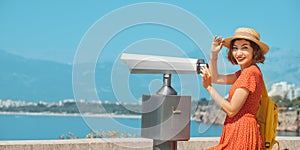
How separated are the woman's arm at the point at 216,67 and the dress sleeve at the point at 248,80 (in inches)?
9.2

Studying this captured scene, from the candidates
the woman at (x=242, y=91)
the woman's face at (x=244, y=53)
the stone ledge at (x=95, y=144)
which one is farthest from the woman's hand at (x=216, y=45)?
the stone ledge at (x=95, y=144)

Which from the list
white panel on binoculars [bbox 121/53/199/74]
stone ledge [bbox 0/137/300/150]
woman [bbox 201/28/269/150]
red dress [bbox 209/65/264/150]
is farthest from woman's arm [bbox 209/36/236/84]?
stone ledge [bbox 0/137/300/150]

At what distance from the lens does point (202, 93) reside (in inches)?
133

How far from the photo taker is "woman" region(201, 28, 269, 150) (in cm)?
300

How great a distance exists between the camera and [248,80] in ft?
9.85

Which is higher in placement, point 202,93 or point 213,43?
point 213,43

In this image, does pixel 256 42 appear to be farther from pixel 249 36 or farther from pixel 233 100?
pixel 233 100

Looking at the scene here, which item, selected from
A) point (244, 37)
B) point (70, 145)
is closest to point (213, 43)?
point (244, 37)

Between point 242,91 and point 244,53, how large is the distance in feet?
0.94

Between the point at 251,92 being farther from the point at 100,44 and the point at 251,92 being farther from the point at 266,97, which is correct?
the point at 100,44

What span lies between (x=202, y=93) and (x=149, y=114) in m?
0.43

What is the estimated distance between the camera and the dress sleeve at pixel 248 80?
299 cm

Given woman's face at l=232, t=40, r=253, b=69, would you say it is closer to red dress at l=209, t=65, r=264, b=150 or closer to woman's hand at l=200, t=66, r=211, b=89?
red dress at l=209, t=65, r=264, b=150

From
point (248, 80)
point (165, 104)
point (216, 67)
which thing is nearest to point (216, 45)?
point (216, 67)
